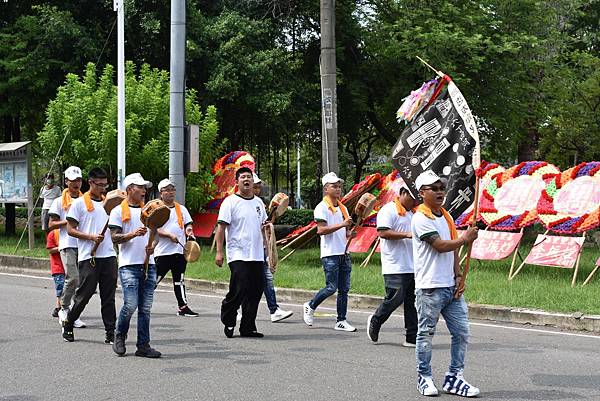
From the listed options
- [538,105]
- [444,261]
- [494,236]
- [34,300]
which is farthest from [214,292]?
[538,105]

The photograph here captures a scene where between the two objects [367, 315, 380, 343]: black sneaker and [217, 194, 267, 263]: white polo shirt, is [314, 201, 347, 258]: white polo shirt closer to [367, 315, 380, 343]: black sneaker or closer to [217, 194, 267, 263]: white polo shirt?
[217, 194, 267, 263]: white polo shirt

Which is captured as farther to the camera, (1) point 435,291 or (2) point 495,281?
(2) point 495,281

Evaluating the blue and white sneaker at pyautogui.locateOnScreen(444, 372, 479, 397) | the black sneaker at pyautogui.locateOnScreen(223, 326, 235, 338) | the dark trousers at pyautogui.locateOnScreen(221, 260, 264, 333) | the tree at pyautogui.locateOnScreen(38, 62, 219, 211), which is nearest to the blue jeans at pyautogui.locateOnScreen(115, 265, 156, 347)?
the dark trousers at pyautogui.locateOnScreen(221, 260, 264, 333)

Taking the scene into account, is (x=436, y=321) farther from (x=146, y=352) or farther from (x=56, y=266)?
(x=56, y=266)

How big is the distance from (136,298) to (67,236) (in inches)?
81.2

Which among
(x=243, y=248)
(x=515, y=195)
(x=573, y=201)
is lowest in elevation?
(x=243, y=248)

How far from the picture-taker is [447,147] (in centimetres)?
838

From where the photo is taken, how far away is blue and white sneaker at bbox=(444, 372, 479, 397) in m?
6.75

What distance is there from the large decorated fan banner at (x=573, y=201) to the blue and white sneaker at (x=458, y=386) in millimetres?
8184

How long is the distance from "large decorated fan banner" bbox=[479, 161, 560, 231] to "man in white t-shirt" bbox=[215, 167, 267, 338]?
7.18 meters

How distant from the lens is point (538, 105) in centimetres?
2420

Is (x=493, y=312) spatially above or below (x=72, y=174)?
below

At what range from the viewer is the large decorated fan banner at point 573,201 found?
14344 millimetres

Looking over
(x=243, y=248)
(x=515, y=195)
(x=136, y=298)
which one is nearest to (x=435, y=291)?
(x=136, y=298)
